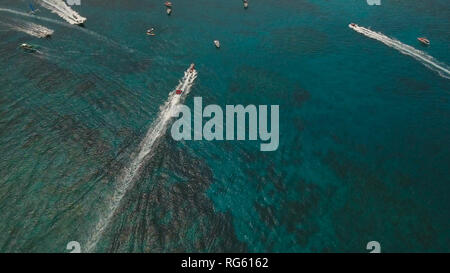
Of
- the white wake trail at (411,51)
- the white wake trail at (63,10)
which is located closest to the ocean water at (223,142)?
the white wake trail at (411,51)

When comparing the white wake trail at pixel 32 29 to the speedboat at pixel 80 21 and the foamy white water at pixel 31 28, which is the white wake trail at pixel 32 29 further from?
the speedboat at pixel 80 21

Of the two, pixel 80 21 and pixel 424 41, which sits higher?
pixel 424 41

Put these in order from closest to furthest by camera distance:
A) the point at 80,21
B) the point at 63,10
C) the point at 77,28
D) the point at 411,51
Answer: the point at 411,51 → the point at 77,28 → the point at 80,21 → the point at 63,10

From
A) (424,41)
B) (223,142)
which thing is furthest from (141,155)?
(424,41)

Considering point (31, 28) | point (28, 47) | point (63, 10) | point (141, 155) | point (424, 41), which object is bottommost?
point (141, 155)

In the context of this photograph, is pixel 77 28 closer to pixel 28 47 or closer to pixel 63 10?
pixel 63 10
